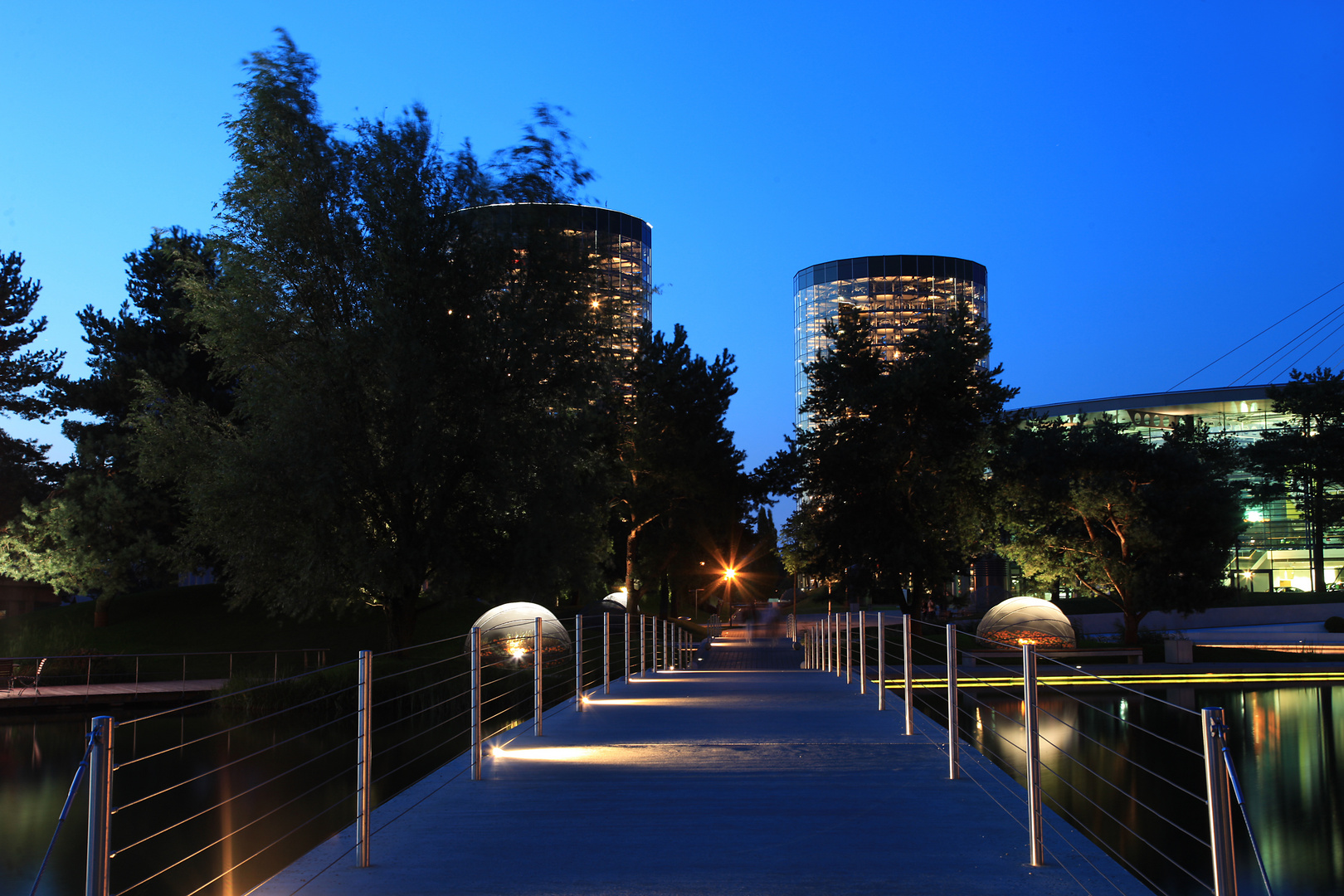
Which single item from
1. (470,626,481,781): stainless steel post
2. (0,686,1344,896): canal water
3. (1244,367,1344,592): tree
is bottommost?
(0,686,1344,896): canal water

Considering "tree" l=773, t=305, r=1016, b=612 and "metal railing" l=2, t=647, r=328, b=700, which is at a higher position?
"tree" l=773, t=305, r=1016, b=612

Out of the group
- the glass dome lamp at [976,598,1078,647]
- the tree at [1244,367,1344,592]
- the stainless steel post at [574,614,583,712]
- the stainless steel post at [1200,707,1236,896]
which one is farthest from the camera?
the tree at [1244,367,1344,592]

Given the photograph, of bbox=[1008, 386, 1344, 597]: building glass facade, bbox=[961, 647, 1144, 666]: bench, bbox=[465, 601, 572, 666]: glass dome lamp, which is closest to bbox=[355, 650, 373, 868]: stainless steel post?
bbox=[465, 601, 572, 666]: glass dome lamp

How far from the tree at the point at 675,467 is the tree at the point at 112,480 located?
1554cm

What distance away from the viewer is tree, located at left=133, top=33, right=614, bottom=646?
18.9 meters

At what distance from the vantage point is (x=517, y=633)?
69.7ft

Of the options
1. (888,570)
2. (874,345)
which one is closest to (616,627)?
(888,570)

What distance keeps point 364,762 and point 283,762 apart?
9393 millimetres

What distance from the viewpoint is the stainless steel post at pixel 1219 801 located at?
311 centimetres

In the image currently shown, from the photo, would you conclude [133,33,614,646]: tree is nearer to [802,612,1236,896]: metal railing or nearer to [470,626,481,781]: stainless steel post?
[802,612,1236,896]: metal railing

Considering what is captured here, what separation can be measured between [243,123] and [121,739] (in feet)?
35.8

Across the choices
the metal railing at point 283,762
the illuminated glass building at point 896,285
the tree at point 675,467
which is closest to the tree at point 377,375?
the metal railing at point 283,762

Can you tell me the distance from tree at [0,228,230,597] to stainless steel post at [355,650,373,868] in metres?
28.6

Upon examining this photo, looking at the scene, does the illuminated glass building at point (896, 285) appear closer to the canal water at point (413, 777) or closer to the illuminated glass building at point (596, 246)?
the illuminated glass building at point (596, 246)
